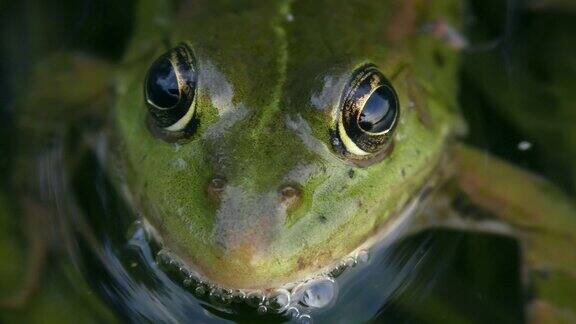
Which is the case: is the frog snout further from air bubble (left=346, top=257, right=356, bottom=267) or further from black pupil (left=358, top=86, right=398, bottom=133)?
air bubble (left=346, top=257, right=356, bottom=267)

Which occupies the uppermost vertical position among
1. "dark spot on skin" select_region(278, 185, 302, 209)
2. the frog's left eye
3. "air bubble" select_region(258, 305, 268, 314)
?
the frog's left eye

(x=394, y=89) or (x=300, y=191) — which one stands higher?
(x=394, y=89)

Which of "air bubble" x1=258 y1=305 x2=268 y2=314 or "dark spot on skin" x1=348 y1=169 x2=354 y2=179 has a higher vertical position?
"dark spot on skin" x1=348 y1=169 x2=354 y2=179

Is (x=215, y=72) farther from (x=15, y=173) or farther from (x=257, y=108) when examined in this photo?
(x=15, y=173)

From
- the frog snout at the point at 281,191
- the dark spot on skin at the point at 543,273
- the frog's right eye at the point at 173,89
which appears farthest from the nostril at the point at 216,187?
the dark spot on skin at the point at 543,273

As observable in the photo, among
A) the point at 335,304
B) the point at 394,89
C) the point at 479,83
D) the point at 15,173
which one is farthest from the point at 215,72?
the point at 479,83

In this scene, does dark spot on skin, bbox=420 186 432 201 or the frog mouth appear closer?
the frog mouth

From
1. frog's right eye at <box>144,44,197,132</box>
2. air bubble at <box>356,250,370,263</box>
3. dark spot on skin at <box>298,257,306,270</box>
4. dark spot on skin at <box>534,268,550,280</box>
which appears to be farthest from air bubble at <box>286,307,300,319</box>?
dark spot on skin at <box>534,268,550,280</box>

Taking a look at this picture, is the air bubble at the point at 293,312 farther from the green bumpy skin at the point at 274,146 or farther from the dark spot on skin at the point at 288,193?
the dark spot on skin at the point at 288,193
